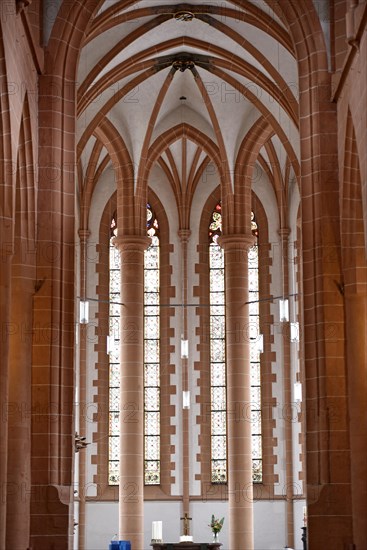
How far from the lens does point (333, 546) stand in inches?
706

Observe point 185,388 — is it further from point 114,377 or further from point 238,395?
point 238,395

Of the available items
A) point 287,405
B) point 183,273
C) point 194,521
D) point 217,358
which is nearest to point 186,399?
point 217,358

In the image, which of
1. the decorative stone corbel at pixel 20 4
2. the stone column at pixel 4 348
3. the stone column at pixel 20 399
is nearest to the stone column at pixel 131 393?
the stone column at pixel 20 399

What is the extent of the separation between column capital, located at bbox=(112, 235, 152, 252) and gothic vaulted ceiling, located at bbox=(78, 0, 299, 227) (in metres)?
1.33

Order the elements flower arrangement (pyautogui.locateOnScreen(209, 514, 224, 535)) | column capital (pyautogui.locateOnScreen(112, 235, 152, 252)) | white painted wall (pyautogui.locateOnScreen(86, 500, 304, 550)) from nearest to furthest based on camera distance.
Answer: flower arrangement (pyautogui.locateOnScreen(209, 514, 224, 535)) < column capital (pyautogui.locateOnScreen(112, 235, 152, 252)) < white painted wall (pyautogui.locateOnScreen(86, 500, 304, 550))

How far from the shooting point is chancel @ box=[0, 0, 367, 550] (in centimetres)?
1808

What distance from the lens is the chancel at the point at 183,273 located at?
1808cm

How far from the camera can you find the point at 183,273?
3206 cm

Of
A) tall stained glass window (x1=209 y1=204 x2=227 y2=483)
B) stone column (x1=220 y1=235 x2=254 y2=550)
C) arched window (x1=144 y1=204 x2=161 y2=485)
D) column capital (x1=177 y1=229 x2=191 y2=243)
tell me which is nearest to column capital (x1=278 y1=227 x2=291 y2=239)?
tall stained glass window (x1=209 y1=204 x2=227 y2=483)

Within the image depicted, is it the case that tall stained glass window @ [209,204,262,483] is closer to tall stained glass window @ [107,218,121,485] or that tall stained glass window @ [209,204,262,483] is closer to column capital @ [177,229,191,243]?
column capital @ [177,229,191,243]

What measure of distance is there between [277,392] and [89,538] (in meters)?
6.39

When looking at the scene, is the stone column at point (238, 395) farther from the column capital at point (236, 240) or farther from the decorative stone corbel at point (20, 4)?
the decorative stone corbel at point (20, 4)

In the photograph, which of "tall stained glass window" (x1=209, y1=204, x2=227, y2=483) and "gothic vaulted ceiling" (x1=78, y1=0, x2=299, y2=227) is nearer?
"gothic vaulted ceiling" (x1=78, y1=0, x2=299, y2=227)

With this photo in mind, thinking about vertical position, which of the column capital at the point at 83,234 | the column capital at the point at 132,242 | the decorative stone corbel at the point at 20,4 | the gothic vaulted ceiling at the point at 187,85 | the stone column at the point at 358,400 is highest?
the gothic vaulted ceiling at the point at 187,85
